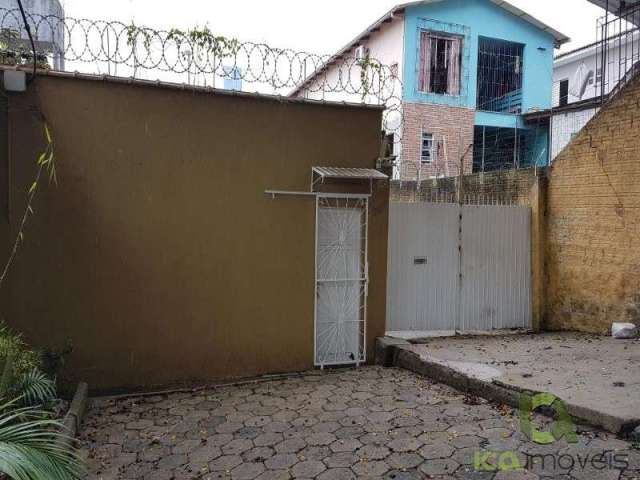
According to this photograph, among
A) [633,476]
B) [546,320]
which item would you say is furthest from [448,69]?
[633,476]

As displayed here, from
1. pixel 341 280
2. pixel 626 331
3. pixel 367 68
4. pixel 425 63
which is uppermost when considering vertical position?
pixel 425 63

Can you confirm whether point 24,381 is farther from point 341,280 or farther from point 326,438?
point 341,280

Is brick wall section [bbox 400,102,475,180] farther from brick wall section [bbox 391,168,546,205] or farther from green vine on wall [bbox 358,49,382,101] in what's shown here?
green vine on wall [bbox 358,49,382,101]

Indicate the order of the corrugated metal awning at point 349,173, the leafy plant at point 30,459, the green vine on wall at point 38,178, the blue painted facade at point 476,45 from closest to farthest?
1. the leafy plant at point 30,459
2. the green vine on wall at point 38,178
3. the corrugated metal awning at point 349,173
4. the blue painted facade at point 476,45

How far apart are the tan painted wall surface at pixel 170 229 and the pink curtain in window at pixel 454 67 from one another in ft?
33.0

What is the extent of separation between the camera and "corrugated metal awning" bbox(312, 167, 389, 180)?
5820 mm

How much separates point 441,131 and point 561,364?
424 inches

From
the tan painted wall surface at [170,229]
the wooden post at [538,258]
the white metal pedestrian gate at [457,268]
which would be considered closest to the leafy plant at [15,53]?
the tan painted wall surface at [170,229]

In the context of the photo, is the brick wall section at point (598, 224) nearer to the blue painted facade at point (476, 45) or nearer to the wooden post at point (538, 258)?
the wooden post at point (538, 258)

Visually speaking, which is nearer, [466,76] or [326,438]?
[326,438]

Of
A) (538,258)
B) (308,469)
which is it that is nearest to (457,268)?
(538,258)

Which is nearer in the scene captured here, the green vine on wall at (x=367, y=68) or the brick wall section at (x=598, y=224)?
the green vine on wall at (x=367, y=68)

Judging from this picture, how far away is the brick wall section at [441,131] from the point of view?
14594mm

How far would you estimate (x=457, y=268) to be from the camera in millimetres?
7254
